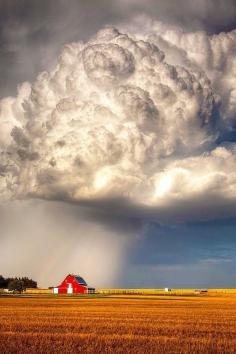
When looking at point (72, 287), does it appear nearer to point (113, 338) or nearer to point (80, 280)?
point (80, 280)

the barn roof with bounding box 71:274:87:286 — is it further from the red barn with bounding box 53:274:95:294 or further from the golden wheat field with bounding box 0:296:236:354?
the golden wheat field with bounding box 0:296:236:354

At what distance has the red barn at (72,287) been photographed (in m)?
171

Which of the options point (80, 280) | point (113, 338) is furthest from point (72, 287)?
point (113, 338)

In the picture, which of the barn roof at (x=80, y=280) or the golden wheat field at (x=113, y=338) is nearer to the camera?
the golden wheat field at (x=113, y=338)

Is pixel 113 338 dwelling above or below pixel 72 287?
below

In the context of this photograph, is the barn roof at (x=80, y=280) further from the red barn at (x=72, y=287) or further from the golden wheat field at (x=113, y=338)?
the golden wheat field at (x=113, y=338)

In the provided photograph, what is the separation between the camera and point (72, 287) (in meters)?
172

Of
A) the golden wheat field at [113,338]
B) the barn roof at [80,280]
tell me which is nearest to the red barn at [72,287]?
the barn roof at [80,280]

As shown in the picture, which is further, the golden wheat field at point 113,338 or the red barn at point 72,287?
the red barn at point 72,287

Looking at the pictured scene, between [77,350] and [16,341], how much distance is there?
451 cm

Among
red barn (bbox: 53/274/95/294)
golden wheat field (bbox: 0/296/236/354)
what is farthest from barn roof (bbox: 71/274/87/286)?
golden wheat field (bbox: 0/296/236/354)

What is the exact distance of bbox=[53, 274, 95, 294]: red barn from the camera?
170725mm

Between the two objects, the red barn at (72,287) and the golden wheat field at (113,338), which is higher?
the red barn at (72,287)

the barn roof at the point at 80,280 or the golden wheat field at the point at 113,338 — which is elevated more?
the barn roof at the point at 80,280
